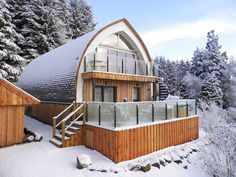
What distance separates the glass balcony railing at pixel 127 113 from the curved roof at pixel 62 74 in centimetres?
255

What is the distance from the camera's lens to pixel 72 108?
12.4m

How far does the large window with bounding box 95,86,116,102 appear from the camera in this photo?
13844 millimetres

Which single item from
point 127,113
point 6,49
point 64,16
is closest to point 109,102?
Answer: point 127,113

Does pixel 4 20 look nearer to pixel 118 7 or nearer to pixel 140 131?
pixel 118 7

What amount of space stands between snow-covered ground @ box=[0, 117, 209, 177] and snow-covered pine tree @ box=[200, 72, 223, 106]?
2027 cm

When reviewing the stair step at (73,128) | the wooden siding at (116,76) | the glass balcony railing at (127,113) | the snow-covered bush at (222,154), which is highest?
the wooden siding at (116,76)

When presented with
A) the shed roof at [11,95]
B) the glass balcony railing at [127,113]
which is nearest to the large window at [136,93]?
the glass balcony railing at [127,113]

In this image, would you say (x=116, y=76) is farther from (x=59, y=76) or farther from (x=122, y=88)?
(x=59, y=76)

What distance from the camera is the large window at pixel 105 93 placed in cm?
1384

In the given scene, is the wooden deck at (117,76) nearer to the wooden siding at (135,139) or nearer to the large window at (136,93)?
the large window at (136,93)

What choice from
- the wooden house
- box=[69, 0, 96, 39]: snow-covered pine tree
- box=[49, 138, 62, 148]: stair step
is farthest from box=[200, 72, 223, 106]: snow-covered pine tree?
box=[49, 138, 62, 148]: stair step

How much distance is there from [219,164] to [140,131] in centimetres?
415

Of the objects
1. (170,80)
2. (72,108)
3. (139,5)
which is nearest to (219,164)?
(72,108)

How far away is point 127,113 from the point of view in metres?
9.88
